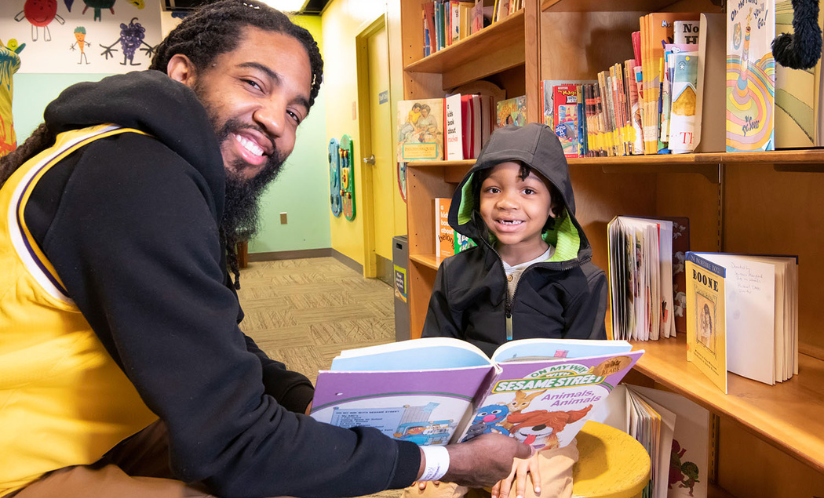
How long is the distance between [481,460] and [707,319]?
0.66 metres

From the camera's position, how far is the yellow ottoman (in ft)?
4.01

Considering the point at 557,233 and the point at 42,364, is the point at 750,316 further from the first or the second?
the point at 42,364

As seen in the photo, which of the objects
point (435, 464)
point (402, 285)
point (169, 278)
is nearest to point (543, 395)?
point (435, 464)

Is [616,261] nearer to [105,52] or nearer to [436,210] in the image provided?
[436,210]

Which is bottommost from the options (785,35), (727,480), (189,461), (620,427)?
(727,480)

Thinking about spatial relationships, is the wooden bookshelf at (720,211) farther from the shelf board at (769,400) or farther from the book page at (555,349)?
the book page at (555,349)

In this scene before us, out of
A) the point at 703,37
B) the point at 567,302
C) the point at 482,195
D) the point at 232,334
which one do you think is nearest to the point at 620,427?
the point at 567,302

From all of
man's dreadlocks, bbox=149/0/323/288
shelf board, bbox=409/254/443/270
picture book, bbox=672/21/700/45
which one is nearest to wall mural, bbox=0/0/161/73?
shelf board, bbox=409/254/443/270

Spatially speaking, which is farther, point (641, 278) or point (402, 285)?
point (402, 285)

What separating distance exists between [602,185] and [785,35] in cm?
97

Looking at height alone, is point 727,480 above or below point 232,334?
below

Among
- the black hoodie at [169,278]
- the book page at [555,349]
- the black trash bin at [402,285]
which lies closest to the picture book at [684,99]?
the book page at [555,349]

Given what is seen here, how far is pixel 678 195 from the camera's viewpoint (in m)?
1.93

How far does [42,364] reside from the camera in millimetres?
811
